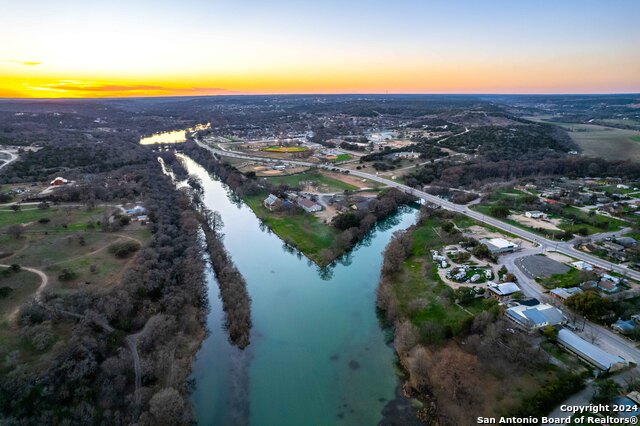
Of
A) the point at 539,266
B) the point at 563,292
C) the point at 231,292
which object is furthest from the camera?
the point at 539,266

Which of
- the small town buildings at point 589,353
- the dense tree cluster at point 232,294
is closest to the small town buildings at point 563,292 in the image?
the small town buildings at point 589,353

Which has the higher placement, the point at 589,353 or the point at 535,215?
the point at 535,215

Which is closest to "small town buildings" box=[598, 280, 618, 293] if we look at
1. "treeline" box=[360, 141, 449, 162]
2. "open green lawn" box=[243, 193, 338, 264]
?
"open green lawn" box=[243, 193, 338, 264]

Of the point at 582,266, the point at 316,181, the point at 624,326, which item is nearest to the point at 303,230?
the point at 316,181

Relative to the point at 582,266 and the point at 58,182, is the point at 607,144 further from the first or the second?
the point at 58,182

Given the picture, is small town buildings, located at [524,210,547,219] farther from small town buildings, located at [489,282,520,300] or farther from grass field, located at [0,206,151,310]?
grass field, located at [0,206,151,310]
